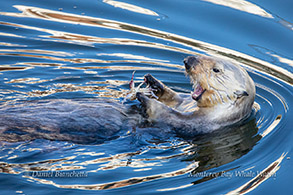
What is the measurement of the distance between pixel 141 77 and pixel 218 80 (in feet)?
6.65

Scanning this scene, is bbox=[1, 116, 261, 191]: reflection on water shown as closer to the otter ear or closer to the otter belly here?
the otter belly

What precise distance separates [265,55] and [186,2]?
2236mm

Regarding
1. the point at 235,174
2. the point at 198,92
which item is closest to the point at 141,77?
the point at 198,92

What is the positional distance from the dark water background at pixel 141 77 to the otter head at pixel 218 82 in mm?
422

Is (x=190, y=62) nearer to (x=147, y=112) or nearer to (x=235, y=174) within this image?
(x=147, y=112)

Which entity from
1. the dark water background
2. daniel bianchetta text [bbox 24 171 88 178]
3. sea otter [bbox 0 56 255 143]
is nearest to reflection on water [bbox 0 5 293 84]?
the dark water background

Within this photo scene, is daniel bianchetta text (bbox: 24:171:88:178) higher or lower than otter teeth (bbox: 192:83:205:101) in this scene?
lower

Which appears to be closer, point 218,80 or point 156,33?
point 218,80

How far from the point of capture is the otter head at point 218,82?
5473 mm

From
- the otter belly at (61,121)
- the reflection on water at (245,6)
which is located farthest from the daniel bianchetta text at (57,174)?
the reflection on water at (245,6)

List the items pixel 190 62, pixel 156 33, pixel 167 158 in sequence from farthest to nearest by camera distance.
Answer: pixel 156 33, pixel 190 62, pixel 167 158

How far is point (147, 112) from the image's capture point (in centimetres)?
538

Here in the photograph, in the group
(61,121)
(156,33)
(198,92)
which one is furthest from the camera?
(156,33)

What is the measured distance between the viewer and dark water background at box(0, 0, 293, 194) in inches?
181
